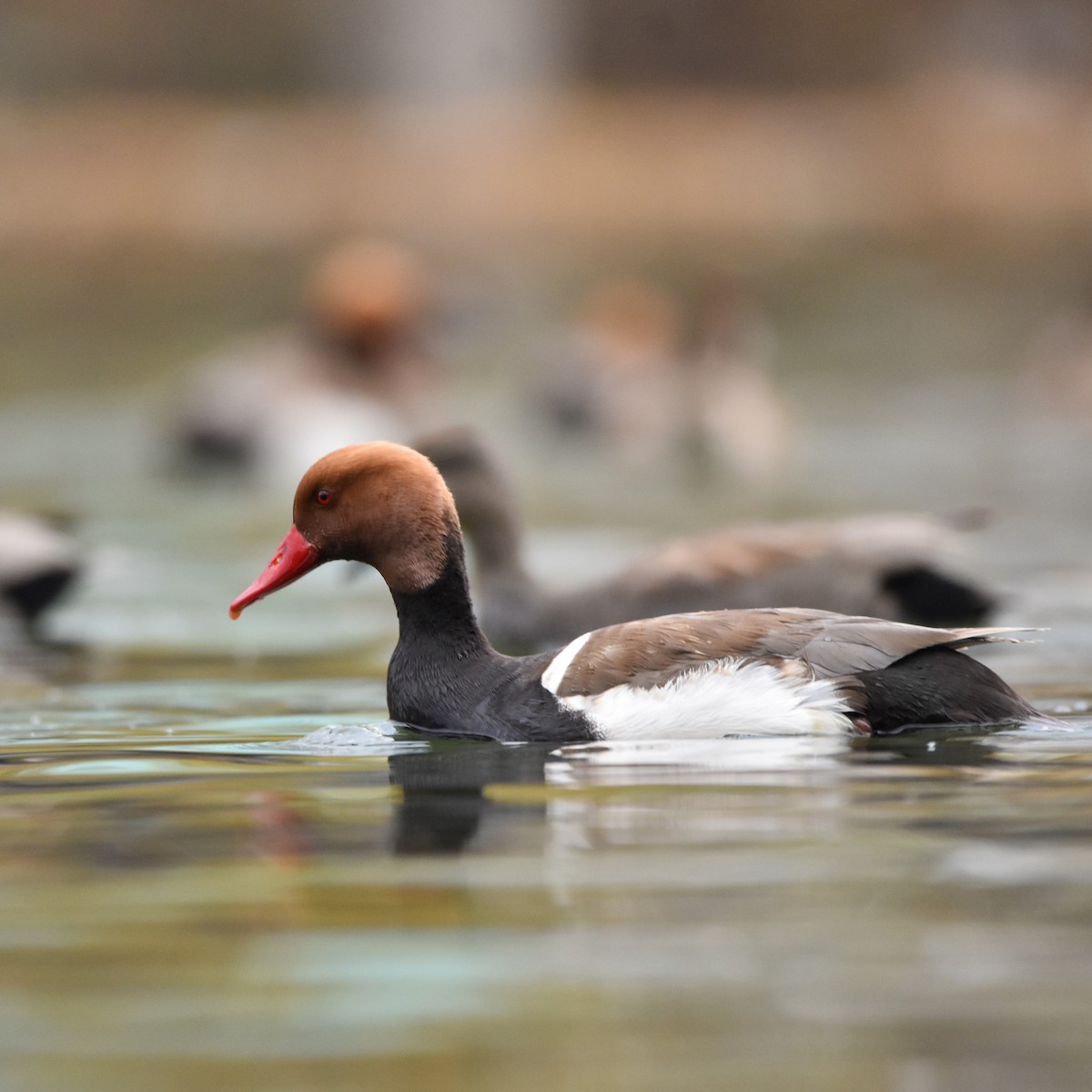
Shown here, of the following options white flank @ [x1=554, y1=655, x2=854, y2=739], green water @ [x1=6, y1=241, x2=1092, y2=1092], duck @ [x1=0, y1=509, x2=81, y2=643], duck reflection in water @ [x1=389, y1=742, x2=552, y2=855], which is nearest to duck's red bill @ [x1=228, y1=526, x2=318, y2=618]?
green water @ [x1=6, y1=241, x2=1092, y2=1092]

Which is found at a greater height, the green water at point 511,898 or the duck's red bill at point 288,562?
the duck's red bill at point 288,562

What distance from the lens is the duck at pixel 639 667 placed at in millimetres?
6570

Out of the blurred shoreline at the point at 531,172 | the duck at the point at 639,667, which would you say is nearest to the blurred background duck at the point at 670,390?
the blurred shoreline at the point at 531,172

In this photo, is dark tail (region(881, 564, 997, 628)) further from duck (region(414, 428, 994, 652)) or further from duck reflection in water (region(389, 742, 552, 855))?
duck reflection in water (region(389, 742, 552, 855))

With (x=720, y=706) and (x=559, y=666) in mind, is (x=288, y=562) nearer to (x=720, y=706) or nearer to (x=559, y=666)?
(x=559, y=666)

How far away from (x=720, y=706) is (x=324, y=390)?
13.4 m

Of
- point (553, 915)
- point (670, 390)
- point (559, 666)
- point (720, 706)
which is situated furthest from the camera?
point (670, 390)

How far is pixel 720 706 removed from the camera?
6645mm

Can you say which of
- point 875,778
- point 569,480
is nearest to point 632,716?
point 875,778

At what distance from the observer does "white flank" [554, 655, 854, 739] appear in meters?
6.57

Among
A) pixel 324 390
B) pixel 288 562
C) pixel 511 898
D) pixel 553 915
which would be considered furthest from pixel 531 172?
pixel 553 915

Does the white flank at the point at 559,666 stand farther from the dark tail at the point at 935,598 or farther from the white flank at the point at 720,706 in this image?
the dark tail at the point at 935,598

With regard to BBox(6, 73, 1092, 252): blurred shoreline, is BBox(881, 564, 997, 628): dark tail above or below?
below

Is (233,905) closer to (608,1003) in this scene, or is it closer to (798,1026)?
(608,1003)
